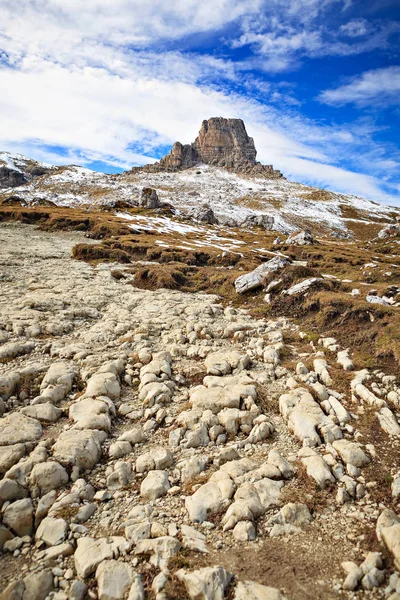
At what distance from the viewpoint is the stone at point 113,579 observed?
18.7ft

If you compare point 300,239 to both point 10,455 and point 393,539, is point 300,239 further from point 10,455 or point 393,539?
point 10,455

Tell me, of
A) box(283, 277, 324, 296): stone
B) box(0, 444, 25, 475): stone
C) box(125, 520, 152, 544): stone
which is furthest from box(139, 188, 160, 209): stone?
box(125, 520, 152, 544): stone

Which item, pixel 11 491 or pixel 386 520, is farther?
pixel 11 491

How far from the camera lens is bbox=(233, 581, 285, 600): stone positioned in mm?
5586

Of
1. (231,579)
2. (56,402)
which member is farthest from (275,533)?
(56,402)

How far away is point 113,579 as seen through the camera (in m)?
5.87

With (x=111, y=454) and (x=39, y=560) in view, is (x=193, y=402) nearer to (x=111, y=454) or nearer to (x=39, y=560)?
(x=111, y=454)

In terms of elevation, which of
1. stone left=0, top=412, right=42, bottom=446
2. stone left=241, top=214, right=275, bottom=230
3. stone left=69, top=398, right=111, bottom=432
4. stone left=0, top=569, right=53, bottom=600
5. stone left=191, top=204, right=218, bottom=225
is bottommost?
stone left=0, top=569, right=53, bottom=600

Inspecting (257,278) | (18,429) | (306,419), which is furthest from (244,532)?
(257,278)

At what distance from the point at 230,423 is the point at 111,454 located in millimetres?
3747

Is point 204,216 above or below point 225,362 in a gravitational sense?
above

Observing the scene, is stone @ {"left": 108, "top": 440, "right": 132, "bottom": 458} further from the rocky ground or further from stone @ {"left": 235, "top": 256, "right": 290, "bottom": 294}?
stone @ {"left": 235, "top": 256, "right": 290, "bottom": 294}

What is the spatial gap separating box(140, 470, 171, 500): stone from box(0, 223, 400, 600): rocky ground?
4 cm

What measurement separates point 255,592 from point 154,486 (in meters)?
3.18
